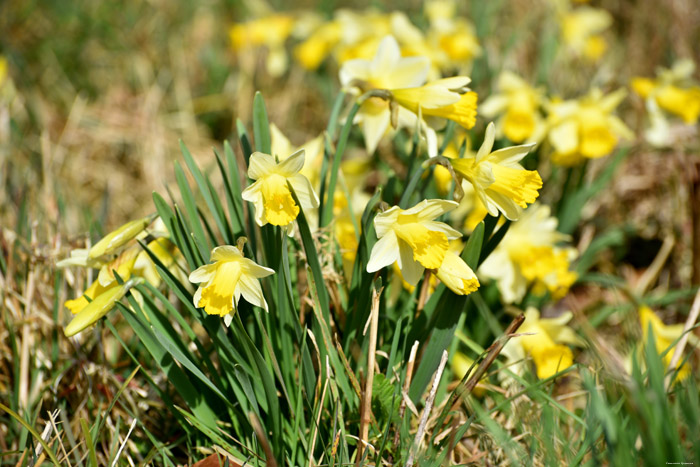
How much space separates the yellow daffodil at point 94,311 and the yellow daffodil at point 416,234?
1.97 ft

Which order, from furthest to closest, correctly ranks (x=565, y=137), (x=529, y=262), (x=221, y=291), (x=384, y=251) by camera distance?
(x=565, y=137) < (x=529, y=262) < (x=384, y=251) < (x=221, y=291)

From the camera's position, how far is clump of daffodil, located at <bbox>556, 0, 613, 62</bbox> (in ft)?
11.6

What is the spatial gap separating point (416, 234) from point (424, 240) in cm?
2

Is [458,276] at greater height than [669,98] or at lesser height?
greater

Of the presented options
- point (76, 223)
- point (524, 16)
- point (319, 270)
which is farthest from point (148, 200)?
point (524, 16)

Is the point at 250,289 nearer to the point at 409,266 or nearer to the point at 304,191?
the point at 304,191

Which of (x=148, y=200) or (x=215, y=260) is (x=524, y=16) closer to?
(x=148, y=200)

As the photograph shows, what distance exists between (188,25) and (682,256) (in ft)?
11.0

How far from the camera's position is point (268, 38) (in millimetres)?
3613

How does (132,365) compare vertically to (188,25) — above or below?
below

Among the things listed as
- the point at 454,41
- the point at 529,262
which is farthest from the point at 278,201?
the point at 454,41

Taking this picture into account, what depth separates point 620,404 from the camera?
1.34 meters

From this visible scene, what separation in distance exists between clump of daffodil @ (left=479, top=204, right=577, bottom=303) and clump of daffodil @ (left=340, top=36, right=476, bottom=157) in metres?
0.59

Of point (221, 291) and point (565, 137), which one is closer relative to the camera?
point (221, 291)
